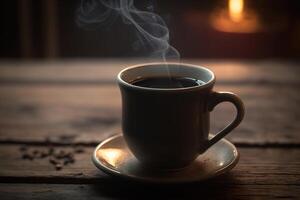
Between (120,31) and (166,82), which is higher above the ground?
(166,82)

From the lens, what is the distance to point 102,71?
4.50 ft

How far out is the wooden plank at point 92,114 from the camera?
94cm

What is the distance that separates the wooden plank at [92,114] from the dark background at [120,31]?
1127 mm

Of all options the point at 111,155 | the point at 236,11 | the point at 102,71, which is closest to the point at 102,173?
the point at 111,155

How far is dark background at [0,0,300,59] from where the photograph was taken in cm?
233

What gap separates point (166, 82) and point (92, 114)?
310 millimetres

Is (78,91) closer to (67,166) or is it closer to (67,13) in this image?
(67,166)

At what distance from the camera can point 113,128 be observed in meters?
0.99

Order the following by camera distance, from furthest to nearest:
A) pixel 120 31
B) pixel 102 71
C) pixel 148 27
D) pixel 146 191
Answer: pixel 120 31, pixel 102 71, pixel 148 27, pixel 146 191

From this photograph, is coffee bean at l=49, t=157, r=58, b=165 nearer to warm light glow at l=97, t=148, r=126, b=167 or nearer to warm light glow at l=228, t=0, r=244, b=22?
warm light glow at l=97, t=148, r=126, b=167

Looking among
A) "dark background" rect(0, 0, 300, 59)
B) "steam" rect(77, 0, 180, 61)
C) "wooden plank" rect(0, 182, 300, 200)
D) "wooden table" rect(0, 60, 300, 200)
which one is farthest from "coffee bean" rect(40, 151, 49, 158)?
"dark background" rect(0, 0, 300, 59)

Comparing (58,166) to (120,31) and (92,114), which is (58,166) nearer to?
(92,114)

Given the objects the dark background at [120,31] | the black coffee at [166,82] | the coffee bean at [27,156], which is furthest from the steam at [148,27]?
the dark background at [120,31]

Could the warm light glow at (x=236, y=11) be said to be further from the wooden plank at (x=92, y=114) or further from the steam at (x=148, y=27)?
the steam at (x=148, y=27)
